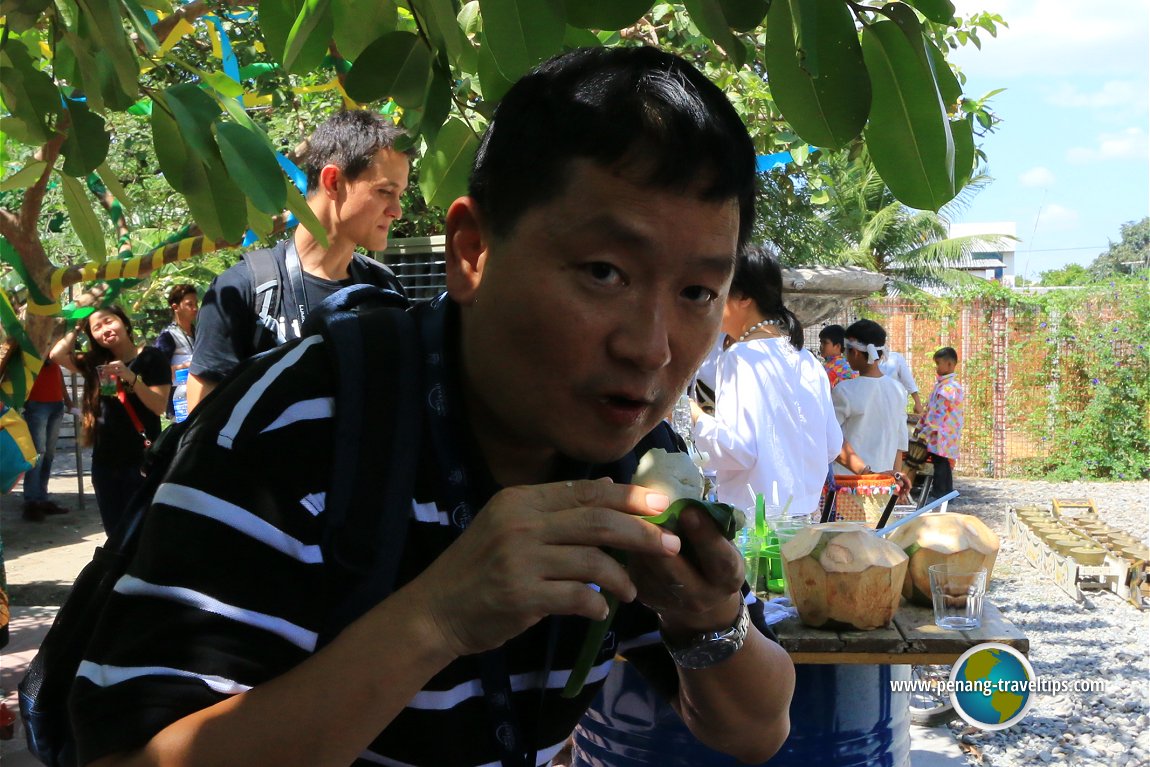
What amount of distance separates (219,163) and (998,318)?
17080 millimetres

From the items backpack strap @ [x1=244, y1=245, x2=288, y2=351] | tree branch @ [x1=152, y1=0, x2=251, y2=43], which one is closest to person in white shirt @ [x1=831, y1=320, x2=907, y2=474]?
backpack strap @ [x1=244, y1=245, x2=288, y2=351]

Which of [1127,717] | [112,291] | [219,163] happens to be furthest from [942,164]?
[1127,717]

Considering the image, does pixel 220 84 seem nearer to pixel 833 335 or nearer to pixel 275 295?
pixel 275 295

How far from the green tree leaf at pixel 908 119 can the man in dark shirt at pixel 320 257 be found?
7.97 ft

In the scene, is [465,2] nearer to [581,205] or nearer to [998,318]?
[581,205]

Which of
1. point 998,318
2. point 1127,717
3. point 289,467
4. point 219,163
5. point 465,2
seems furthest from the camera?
point 998,318

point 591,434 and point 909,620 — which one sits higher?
point 591,434

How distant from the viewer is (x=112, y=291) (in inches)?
165

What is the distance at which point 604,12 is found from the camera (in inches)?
50.9

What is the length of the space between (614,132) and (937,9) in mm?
474

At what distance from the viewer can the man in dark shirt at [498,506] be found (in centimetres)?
105

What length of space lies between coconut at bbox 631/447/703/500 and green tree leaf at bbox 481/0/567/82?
0.57 m

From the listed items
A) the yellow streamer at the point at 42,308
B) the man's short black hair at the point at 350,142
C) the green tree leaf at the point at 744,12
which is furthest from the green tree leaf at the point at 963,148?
the yellow streamer at the point at 42,308

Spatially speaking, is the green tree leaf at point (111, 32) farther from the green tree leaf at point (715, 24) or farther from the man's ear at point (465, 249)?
the green tree leaf at point (715, 24)
